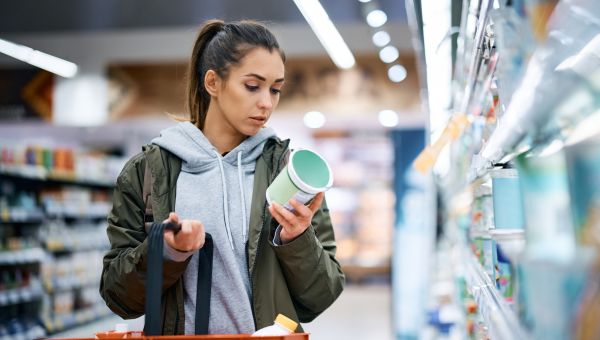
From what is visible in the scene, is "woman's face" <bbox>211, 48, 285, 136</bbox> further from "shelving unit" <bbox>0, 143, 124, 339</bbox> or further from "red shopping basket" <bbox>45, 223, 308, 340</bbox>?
"shelving unit" <bbox>0, 143, 124, 339</bbox>

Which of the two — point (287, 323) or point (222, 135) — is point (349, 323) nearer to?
point (222, 135)

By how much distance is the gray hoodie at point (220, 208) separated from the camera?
163 cm

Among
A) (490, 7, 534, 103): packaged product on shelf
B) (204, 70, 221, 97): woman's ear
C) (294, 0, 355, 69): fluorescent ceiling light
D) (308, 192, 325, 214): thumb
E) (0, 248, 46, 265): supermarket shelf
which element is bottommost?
(0, 248, 46, 265): supermarket shelf

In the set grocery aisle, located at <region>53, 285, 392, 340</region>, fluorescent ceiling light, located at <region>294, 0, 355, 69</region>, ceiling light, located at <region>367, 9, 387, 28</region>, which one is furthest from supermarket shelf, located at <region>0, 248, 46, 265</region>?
ceiling light, located at <region>367, 9, 387, 28</region>

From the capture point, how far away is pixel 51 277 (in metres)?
6.69

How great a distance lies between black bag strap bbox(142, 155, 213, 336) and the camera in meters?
1.33

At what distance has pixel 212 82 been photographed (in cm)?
181

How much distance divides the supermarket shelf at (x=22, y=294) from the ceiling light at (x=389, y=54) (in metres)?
5.59

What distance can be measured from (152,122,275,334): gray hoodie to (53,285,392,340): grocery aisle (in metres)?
4.76

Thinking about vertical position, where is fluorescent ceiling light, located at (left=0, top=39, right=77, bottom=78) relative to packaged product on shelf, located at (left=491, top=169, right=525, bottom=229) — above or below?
above

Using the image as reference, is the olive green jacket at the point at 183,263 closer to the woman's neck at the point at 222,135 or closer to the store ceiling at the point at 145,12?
the woman's neck at the point at 222,135

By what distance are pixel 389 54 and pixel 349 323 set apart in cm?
374

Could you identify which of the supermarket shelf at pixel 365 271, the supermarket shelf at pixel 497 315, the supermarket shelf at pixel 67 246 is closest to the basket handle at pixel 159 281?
the supermarket shelf at pixel 497 315

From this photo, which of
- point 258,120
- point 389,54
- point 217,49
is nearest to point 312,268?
point 258,120
